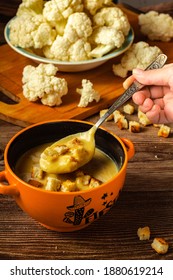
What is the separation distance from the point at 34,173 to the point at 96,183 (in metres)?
0.13

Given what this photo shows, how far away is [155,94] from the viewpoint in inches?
53.7

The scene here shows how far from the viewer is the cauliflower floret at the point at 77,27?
1.67 meters

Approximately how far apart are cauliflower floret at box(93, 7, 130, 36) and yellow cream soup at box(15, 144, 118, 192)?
0.68 metres

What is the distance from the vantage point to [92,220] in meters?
1.08

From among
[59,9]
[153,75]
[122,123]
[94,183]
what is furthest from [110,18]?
[94,183]

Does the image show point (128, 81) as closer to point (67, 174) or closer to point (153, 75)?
point (153, 75)

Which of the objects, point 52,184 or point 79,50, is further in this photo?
point 79,50

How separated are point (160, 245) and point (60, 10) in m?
0.90

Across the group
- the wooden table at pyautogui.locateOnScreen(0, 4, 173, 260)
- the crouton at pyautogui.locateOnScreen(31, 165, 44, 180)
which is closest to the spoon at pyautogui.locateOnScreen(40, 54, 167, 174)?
the crouton at pyautogui.locateOnScreen(31, 165, 44, 180)

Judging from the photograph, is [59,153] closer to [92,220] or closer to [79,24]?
[92,220]

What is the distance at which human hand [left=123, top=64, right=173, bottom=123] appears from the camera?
1.25m

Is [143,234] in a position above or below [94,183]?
below

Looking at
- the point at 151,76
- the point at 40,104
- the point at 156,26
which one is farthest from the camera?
the point at 156,26

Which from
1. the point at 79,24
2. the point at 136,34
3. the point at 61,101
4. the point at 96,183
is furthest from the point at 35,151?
the point at 136,34
